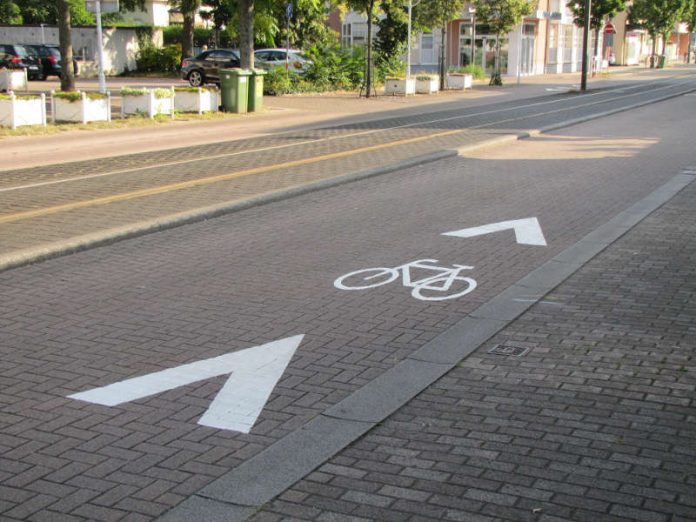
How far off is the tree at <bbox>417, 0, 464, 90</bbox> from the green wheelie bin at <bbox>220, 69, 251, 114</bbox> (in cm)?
1458

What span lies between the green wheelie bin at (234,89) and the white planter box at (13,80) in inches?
395

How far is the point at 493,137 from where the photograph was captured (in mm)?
21625

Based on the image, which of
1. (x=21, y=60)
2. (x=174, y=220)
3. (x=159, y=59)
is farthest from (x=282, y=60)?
(x=174, y=220)

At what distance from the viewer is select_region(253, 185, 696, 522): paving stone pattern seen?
4.35 metres

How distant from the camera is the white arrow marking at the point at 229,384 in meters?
5.48

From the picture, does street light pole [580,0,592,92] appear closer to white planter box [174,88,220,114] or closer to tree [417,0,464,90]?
tree [417,0,464,90]

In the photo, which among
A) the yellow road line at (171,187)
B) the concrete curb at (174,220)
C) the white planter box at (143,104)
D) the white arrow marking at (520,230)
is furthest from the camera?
the white planter box at (143,104)

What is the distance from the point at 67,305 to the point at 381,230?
4.38 meters

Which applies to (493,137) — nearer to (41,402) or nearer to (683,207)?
(683,207)

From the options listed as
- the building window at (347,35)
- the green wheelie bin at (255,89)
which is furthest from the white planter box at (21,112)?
the building window at (347,35)

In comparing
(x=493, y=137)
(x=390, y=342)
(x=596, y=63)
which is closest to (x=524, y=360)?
(x=390, y=342)

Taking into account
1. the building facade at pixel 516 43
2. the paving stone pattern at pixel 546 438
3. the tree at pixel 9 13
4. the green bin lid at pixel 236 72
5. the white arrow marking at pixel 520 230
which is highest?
the tree at pixel 9 13

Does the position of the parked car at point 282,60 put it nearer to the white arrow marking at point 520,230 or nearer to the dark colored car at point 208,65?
the dark colored car at point 208,65

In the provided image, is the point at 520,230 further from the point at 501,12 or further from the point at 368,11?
the point at 501,12
